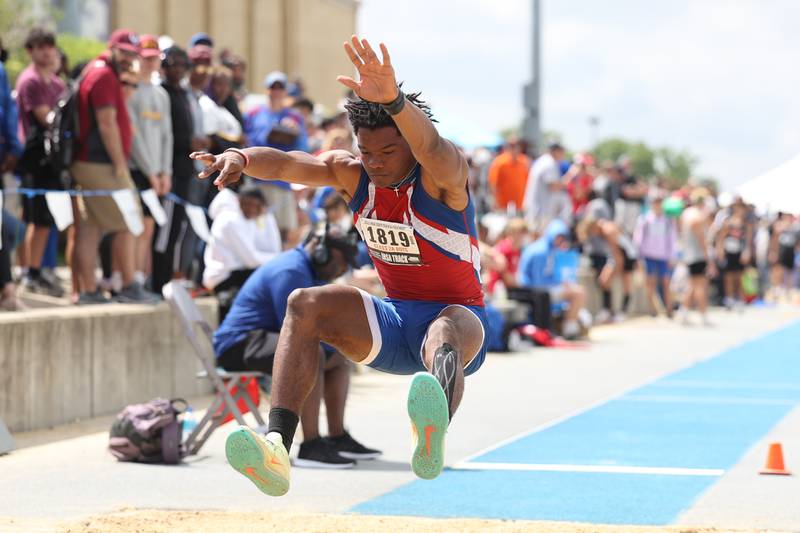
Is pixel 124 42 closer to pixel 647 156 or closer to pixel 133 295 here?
pixel 133 295

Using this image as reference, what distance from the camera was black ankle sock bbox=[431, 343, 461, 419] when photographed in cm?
559

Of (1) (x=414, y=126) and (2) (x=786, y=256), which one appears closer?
(1) (x=414, y=126)

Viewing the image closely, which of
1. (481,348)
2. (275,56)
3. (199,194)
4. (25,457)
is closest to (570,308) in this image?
(199,194)

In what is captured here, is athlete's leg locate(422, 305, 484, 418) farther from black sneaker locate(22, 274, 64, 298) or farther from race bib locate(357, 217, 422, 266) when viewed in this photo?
black sneaker locate(22, 274, 64, 298)

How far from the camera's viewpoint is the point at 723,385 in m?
14.4

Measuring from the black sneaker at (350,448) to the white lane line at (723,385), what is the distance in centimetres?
596

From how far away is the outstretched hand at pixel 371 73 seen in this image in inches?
210

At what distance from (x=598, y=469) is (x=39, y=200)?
225 inches

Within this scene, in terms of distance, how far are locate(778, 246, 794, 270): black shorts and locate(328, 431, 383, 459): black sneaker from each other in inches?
1060

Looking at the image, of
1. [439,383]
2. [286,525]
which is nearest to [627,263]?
[286,525]

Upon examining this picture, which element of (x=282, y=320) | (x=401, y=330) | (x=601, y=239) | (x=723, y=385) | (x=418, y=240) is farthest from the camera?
(x=601, y=239)

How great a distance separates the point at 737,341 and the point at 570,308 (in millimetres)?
3374

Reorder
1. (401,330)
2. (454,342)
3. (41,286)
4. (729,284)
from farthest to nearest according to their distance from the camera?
(729,284) → (41,286) → (401,330) → (454,342)

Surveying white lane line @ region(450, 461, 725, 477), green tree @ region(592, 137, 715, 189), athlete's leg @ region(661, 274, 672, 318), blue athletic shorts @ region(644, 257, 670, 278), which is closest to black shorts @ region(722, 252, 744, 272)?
athlete's leg @ region(661, 274, 672, 318)
